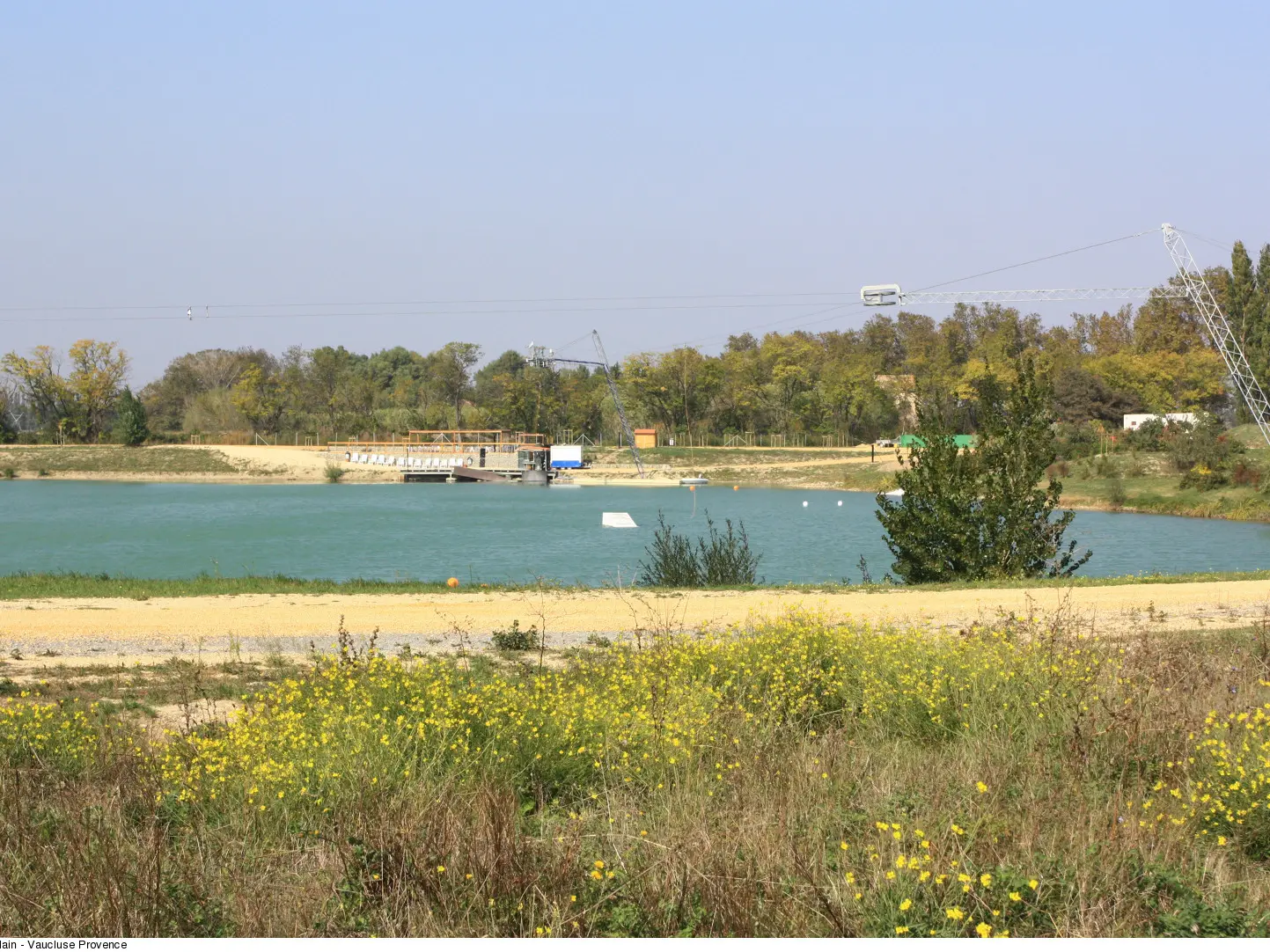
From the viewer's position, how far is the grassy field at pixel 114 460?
104 m

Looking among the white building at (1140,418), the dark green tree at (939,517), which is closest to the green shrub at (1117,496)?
the white building at (1140,418)

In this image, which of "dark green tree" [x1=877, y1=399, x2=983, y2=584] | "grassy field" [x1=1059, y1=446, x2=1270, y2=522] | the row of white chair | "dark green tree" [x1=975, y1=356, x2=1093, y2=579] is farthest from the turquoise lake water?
the row of white chair

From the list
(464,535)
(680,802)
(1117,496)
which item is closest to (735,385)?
(1117,496)

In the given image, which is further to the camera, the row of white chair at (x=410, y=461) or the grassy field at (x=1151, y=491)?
Result: the row of white chair at (x=410, y=461)

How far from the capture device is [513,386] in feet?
395

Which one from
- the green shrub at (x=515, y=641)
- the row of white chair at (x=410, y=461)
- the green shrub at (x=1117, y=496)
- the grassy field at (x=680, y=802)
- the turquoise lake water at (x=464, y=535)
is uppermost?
the row of white chair at (x=410, y=461)

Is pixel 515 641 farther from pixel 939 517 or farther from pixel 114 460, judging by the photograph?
pixel 114 460

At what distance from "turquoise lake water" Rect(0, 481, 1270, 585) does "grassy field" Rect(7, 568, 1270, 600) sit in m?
2.77

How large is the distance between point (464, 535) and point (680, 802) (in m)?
40.1

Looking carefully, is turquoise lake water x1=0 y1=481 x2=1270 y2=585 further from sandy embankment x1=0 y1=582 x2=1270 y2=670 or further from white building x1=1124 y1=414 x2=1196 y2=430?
white building x1=1124 y1=414 x2=1196 y2=430

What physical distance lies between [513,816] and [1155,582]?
62.3 feet

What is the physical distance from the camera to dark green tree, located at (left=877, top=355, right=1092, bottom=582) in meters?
22.6

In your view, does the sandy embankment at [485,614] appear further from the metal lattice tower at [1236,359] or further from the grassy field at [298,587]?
the metal lattice tower at [1236,359]

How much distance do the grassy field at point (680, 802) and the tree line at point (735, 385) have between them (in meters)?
85.4
